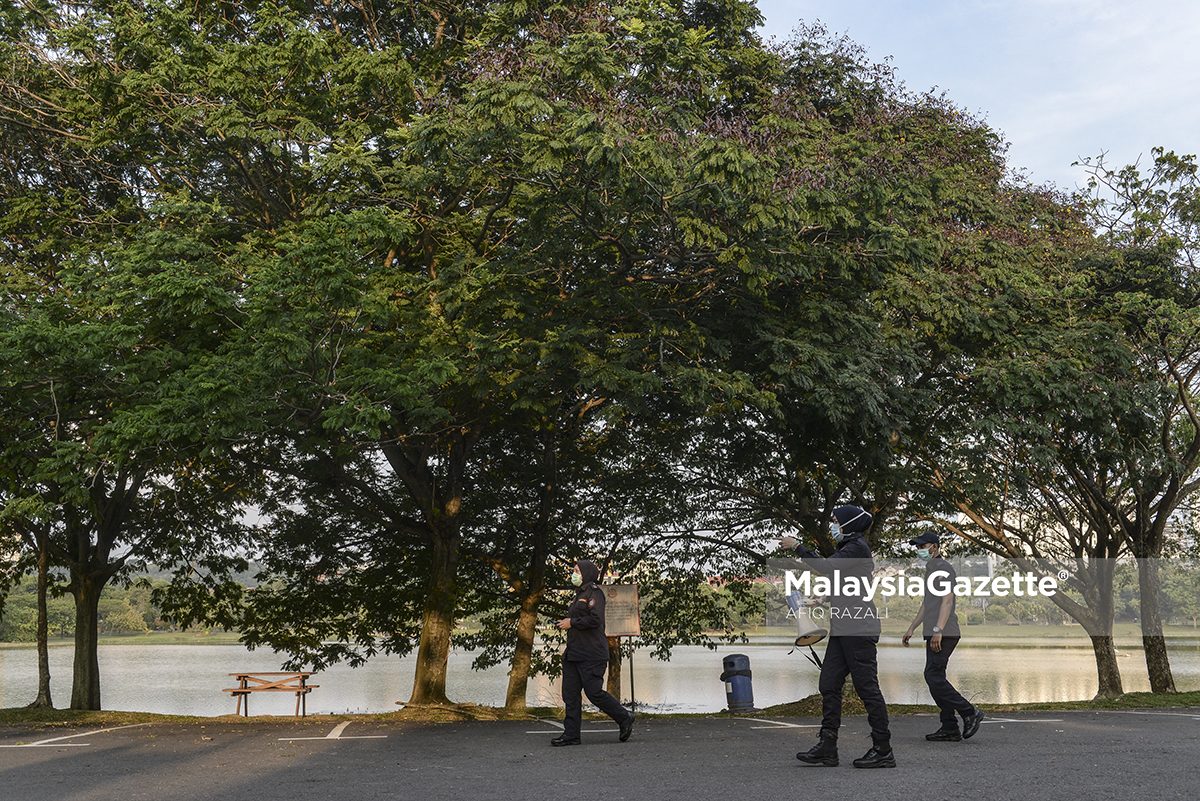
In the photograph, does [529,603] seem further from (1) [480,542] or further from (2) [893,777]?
(2) [893,777]

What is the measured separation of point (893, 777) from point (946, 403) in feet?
32.5

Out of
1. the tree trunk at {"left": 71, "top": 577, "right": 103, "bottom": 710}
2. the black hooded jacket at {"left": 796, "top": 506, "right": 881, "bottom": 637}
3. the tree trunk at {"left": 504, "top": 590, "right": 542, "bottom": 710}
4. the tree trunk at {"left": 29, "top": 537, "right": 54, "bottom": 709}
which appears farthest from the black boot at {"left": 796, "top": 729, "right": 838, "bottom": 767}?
the tree trunk at {"left": 71, "top": 577, "right": 103, "bottom": 710}

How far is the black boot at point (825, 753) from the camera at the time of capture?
719cm

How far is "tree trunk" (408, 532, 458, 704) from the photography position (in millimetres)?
14859

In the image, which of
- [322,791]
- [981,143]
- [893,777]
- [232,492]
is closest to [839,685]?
[893,777]

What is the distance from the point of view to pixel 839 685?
7305mm

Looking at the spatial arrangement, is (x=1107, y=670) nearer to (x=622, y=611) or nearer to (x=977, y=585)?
(x=977, y=585)

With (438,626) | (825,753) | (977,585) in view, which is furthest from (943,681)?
(977,585)

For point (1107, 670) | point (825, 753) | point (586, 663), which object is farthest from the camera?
point (1107, 670)

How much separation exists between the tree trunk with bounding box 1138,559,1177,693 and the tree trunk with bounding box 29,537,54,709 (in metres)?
19.5

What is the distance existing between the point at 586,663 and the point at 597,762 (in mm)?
1389

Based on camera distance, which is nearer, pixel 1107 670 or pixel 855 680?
pixel 855 680

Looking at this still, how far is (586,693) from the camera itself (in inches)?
348

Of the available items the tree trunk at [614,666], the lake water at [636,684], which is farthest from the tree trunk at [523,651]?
the lake water at [636,684]
